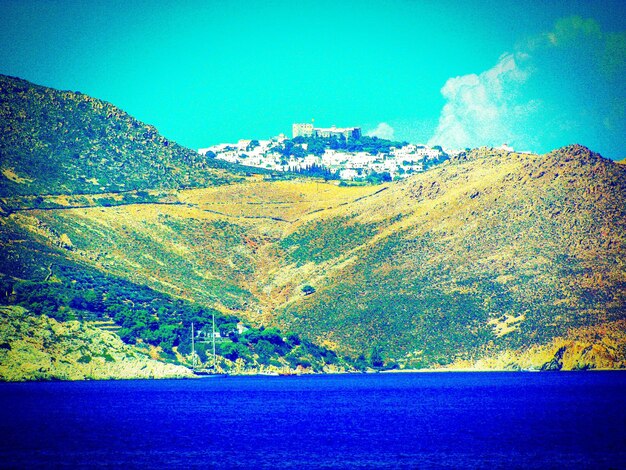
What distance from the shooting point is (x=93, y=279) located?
144m

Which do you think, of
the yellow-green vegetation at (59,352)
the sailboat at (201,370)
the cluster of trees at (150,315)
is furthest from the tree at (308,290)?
the yellow-green vegetation at (59,352)

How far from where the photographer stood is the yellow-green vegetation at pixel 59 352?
118m

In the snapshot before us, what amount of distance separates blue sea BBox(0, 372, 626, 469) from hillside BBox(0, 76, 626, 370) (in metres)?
11.6

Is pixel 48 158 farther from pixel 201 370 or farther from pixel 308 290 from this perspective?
pixel 201 370

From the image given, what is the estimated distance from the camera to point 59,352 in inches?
4751

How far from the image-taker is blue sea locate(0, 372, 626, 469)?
5888 centimetres

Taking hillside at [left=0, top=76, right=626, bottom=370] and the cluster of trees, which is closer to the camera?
the cluster of trees

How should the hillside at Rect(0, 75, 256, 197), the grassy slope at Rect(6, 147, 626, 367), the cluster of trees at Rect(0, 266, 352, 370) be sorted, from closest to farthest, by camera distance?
the cluster of trees at Rect(0, 266, 352, 370) → the grassy slope at Rect(6, 147, 626, 367) → the hillside at Rect(0, 75, 256, 197)

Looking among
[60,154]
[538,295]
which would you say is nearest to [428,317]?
[538,295]

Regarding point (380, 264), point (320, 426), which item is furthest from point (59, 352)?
point (380, 264)

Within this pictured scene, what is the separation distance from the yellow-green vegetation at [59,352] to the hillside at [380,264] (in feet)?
11.4

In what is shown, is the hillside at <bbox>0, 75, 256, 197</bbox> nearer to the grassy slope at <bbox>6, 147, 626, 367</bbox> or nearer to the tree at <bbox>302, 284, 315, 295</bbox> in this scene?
the grassy slope at <bbox>6, 147, 626, 367</bbox>

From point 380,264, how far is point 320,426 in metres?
82.9

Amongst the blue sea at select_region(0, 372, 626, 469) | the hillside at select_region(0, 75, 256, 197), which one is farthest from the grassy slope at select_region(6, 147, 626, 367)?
the blue sea at select_region(0, 372, 626, 469)
